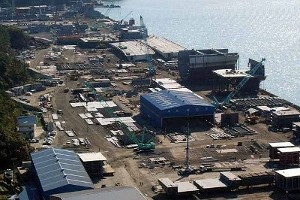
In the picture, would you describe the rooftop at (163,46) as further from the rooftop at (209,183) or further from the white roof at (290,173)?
the white roof at (290,173)

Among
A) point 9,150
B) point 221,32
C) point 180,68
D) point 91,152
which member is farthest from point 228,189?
point 221,32

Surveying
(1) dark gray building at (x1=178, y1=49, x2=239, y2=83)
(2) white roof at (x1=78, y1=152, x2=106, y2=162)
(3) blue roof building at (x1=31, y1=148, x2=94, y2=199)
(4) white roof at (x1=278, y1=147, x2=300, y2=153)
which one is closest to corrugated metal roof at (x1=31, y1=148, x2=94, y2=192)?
(3) blue roof building at (x1=31, y1=148, x2=94, y2=199)

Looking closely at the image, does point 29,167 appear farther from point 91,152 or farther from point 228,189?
point 228,189

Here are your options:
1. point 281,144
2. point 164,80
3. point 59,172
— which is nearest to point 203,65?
point 164,80

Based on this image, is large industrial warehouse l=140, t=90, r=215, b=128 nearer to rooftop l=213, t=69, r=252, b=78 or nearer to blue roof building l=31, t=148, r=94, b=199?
rooftop l=213, t=69, r=252, b=78

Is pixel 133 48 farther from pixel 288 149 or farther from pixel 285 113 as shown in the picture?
pixel 288 149

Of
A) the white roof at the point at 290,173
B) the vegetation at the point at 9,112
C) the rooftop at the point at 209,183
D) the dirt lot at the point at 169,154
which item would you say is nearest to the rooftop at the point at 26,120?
the vegetation at the point at 9,112
